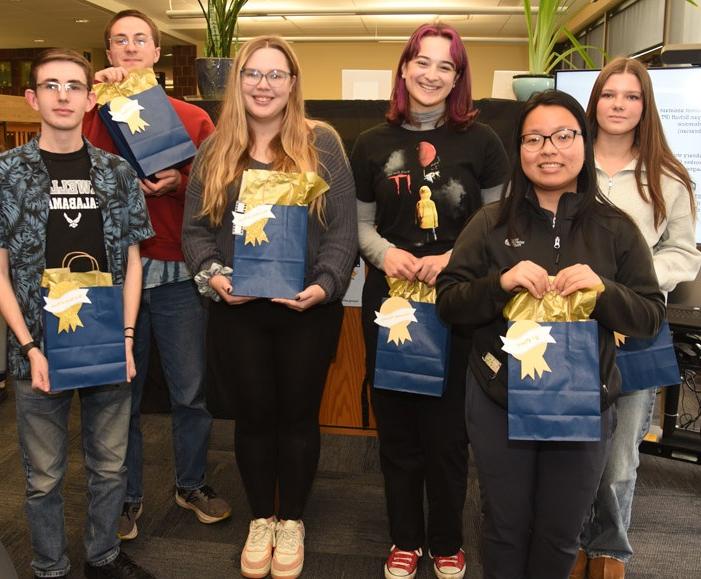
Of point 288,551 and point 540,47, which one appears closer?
point 288,551

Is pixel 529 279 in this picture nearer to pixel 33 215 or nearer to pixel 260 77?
pixel 260 77

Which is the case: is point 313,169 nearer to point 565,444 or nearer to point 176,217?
point 176,217

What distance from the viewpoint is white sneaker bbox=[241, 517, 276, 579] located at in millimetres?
2070

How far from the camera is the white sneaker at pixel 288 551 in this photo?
206 centimetres

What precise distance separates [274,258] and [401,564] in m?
0.99

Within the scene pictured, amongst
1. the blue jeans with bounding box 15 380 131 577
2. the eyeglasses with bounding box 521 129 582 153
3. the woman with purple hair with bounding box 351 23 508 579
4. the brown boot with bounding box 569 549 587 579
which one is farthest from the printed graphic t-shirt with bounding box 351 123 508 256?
the brown boot with bounding box 569 549 587 579

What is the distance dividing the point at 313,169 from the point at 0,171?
762 millimetres

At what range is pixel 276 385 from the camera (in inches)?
77.6

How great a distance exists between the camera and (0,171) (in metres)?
1.69

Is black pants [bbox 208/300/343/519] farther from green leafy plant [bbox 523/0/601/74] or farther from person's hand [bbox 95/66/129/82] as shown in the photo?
green leafy plant [bbox 523/0/601/74]

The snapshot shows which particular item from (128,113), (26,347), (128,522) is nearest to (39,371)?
(26,347)

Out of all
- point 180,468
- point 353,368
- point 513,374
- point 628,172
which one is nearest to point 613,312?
point 513,374

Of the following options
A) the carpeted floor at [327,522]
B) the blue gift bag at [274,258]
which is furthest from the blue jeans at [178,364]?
the blue gift bag at [274,258]

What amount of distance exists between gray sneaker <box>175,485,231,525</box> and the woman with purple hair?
72 centimetres
